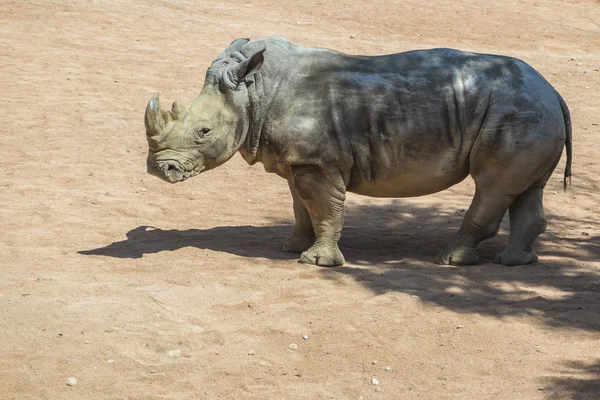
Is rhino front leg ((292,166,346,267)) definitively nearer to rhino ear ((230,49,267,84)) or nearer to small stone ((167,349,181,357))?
rhino ear ((230,49,267,84))

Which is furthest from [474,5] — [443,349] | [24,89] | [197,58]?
[443,349]

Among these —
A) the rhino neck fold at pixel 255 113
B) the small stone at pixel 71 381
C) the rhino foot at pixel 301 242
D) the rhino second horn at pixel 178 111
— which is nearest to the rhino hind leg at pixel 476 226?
the rhino foot at pixel 301 242

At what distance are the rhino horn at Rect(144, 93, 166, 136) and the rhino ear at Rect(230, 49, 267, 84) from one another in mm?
630

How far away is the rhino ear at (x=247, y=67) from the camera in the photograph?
7531mm

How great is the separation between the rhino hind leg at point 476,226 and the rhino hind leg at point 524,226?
163 millimetres

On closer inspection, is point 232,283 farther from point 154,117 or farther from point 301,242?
point 154,117

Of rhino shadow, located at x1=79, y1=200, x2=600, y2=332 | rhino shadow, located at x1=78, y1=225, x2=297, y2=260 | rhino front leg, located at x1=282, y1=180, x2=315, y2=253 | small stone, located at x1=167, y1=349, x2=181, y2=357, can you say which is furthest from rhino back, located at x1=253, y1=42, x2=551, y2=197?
small stone, located at x1=167, y1=349, x2=181, y2=357

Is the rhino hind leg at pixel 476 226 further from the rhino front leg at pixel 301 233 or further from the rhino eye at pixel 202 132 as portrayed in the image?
the rhino eye at pixel 202 132

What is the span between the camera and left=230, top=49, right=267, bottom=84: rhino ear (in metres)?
7.53

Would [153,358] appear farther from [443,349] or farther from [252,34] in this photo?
[252,34]

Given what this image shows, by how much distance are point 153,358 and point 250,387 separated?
72cm

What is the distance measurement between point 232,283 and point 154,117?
1394mm

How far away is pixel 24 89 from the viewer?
13.4 m

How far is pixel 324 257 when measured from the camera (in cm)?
783
